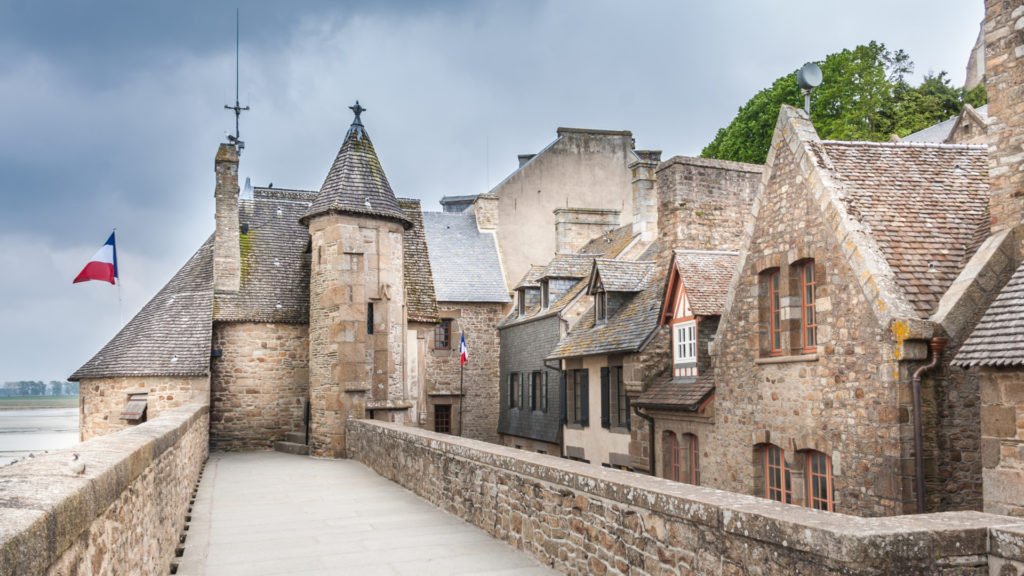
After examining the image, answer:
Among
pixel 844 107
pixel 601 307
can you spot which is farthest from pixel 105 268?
pixel 844 107

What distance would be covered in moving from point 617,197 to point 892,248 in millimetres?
25706

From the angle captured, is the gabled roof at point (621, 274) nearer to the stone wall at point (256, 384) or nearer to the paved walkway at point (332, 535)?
the paved walkway at point (332, 535)

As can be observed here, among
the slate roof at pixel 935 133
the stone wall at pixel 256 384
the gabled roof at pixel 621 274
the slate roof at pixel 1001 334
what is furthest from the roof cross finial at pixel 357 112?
the slate roof at pixel 935 133

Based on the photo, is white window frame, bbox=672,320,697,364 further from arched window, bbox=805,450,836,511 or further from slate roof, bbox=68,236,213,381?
slate roof, bbox=68,236,213,381

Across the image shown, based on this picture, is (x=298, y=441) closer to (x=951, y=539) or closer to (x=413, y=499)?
(x=413, y=499)

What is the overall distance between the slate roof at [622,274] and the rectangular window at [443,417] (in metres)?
12.1

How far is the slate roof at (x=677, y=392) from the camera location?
51.7 ft

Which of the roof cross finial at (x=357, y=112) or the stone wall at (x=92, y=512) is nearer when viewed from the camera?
the stone wall at (x=92, y=512)

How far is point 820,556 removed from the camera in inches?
171

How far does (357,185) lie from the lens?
2302cm

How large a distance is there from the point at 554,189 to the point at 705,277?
19.2 m

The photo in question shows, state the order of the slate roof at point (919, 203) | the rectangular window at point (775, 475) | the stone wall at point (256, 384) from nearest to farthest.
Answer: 1. the slate roof at point (919, 203)
2. the rectangular window at point (775, 475)
3. the stone wall at point (256, 384)

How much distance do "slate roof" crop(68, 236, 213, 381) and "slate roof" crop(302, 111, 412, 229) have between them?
4398mm

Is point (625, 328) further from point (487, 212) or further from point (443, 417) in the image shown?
point (487, 212)
